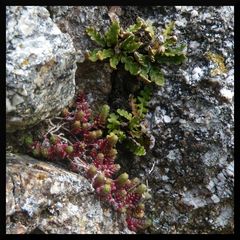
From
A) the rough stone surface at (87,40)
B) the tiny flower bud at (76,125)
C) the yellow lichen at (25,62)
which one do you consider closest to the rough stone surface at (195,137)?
the rough stone surface at (87,40)

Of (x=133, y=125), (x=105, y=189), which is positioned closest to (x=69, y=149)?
(x=105, y=189)

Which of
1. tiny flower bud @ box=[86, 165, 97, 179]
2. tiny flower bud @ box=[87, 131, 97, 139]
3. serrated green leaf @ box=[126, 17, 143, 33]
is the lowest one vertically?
tiny flower bud @ box=[86, 165, 97, 179]

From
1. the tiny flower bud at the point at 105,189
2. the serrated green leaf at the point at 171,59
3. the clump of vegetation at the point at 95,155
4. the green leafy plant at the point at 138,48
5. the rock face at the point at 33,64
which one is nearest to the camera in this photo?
the rock face at the point at 33,64

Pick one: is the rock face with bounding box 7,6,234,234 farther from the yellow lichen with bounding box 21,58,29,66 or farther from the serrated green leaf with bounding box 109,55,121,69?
the yellow lichen with bounding box 21,58,29,66

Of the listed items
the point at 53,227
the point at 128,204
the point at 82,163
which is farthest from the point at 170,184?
the point at 53,227

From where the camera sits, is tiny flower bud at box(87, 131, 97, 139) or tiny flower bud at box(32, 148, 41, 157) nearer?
tiny flower bud at box(32, 148, 41, 157)

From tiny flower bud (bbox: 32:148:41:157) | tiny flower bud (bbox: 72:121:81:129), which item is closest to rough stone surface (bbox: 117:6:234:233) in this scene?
tiny flower bud (bbox: 72:121:81:129)

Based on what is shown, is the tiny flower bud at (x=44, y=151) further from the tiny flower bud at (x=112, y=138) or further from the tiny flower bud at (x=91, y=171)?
the tiny flower bud at (x=112, y=138)

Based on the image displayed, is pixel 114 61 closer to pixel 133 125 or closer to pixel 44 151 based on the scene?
pixel 133 125
